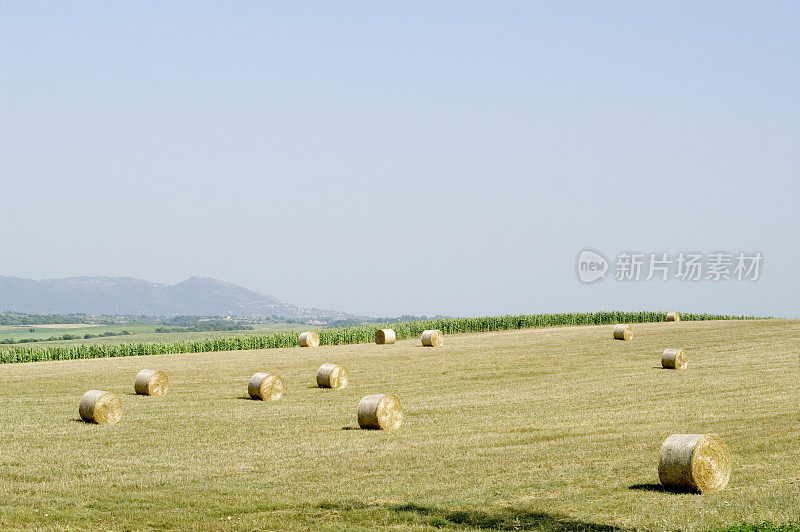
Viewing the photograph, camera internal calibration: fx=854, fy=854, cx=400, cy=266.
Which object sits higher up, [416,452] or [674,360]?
[674,360]

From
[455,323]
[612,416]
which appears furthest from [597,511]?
[455,323]

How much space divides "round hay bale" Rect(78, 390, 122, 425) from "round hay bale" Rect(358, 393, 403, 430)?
28.1 ft

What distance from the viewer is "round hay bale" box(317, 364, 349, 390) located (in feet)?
121

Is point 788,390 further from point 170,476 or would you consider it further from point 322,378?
point 170,476

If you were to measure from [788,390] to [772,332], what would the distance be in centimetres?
3136

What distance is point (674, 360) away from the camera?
41188 mm

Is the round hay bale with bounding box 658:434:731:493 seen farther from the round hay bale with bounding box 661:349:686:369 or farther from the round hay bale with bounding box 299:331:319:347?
the round hay bale with bounding box 299:331:319:347

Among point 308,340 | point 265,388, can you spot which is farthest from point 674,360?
point 308,340

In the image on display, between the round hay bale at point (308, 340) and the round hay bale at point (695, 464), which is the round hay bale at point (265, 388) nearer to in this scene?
the round hay bale at point (695, 464)

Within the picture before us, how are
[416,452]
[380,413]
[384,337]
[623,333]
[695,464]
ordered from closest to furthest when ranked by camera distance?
[695,464], [416,452], [380,413], [623,333], [384,337]

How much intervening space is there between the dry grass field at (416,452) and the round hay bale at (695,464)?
26cm

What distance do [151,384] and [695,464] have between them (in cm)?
2474

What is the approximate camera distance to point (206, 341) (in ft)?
229

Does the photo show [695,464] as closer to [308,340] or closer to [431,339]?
[431,339]
